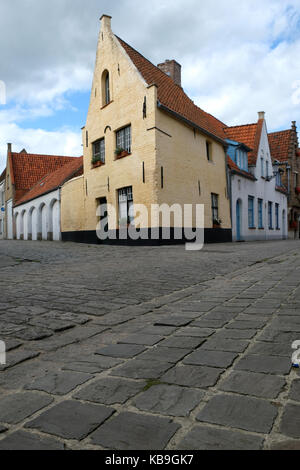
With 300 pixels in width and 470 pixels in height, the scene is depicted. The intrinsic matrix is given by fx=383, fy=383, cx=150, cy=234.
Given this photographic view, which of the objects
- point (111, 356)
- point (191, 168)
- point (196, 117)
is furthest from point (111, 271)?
point (196, 117)

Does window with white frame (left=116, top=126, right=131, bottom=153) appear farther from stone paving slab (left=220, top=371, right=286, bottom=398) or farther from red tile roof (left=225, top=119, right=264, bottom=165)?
stone paving slab (left=220, top=371, right=286, bottom=398)

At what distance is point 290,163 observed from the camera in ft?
109

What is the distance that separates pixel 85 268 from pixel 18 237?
2775cm

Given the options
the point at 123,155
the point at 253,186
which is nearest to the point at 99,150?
the point at 123,155

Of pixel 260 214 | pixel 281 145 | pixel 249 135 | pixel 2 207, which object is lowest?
pixel 260 214

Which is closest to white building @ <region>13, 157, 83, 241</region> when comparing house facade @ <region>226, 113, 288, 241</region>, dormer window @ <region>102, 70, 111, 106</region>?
dormer window @ <region>102, 70, 111, 106</region>

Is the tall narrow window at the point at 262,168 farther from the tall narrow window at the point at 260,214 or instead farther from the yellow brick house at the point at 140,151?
the yellow brick house at the point at 140,151

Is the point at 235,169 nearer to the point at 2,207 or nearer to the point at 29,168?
the point at 29,168

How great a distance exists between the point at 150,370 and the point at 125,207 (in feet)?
48.3

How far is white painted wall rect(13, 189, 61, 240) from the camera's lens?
2373 cm

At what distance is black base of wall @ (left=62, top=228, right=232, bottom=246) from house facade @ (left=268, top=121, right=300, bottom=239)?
15132mm

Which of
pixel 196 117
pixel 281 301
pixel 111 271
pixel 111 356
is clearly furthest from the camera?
pixel 196 117
